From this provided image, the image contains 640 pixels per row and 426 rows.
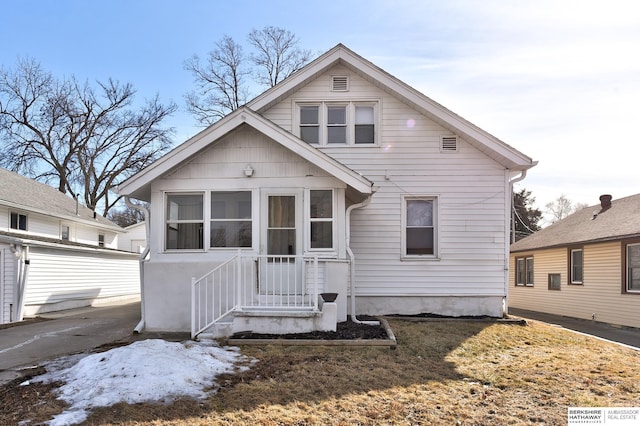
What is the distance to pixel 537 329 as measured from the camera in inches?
384

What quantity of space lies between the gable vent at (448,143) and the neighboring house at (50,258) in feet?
41.1

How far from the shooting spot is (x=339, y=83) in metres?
11.4

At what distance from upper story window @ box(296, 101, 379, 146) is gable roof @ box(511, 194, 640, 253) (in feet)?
25.4

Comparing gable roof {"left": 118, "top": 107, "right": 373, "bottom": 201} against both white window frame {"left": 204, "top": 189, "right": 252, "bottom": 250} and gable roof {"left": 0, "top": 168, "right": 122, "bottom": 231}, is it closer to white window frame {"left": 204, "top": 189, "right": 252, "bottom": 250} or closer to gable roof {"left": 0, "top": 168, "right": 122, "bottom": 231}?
white window frame {"left": 204, "top": 189, "right": 252, "bottom": 250}

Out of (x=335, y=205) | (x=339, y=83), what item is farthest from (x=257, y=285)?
(x=339, y=83)

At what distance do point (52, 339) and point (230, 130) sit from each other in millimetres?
5255

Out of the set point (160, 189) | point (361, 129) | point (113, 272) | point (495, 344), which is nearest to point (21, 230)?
point (113, 272)

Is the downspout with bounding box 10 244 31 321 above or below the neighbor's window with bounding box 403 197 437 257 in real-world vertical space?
below

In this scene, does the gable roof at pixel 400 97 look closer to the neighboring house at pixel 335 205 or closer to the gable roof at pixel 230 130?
the neighboring house at pixel 335 205

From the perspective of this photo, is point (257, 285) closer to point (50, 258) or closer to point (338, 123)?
point (338, 123)

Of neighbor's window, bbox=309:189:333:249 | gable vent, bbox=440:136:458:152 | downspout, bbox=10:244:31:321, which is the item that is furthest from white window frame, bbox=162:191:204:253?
downspout, bbox=10:244:31:321

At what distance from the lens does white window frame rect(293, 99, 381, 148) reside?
37.2ft

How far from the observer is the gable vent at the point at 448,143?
1113cm

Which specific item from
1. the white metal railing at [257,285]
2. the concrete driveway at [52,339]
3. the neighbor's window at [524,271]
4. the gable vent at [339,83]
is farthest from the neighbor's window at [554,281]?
the concrete driveway at [52,339]
